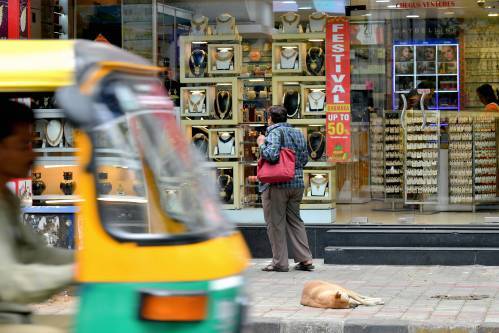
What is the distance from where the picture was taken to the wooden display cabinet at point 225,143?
1512 centimetres

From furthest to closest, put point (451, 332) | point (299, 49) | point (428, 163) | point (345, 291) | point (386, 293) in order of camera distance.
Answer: point (428, 163) < point (299, 49) < point (386, 293) < point (345, 291) < point (451, 332)

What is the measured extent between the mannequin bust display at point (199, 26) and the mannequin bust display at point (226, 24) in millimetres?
156

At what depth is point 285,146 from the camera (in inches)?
501

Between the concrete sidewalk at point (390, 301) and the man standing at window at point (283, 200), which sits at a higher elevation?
the man standing at window at point (283, 200)

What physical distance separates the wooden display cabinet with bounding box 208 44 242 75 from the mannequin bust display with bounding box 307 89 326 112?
997 mm

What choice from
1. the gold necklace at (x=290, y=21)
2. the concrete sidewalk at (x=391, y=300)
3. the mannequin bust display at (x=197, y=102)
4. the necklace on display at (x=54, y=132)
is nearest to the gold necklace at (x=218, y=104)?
the mannequin bust display at (x=197, y=102)

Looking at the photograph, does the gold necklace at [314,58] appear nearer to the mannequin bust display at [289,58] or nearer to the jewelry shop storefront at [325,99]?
the jewelry shop storefront at [325,99]

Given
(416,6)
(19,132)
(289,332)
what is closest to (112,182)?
(19,132)

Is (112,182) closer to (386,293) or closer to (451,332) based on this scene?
(451,332)

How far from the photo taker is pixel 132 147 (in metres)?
4.71

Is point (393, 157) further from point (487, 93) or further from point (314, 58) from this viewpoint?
point (314, 58)

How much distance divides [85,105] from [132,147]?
317mm

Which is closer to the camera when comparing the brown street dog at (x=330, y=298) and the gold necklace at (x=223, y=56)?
the brown street dog at (x=330, y=298)

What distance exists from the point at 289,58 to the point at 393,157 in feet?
8.38
